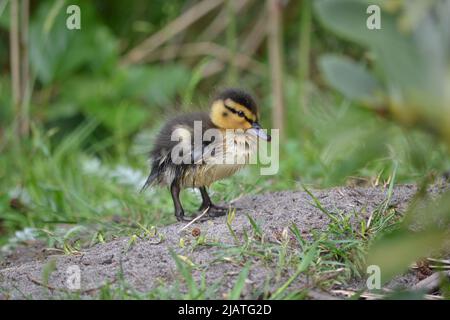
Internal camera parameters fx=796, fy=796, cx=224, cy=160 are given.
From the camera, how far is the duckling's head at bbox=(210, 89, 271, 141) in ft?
10.9

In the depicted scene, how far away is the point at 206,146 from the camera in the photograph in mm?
3219

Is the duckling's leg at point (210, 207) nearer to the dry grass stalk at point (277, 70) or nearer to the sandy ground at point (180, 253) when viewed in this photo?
the sandy ground at point (180, 253)

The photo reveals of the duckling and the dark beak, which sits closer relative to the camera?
the duckling

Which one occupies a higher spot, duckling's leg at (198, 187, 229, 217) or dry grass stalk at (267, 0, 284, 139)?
dry grass stalk at (267, 0, 284, 139)

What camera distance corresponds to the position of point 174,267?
2531 mm

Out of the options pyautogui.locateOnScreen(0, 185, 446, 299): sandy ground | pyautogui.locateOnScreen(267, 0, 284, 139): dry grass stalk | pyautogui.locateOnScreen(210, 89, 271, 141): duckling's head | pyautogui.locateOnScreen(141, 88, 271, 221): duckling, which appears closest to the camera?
pyautogui.locateOnScreen(0, 185, 446, 299): sandy ground

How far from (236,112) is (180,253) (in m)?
0.88

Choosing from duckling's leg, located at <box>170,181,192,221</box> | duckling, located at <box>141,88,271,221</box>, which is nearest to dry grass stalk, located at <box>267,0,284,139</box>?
duckling, located at <box>141,88,271,221</box>

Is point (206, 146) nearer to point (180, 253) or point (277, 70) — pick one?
point (180, 253)

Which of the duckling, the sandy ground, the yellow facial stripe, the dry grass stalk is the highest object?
the dry grass stalk

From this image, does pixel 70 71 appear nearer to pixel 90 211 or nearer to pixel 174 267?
pixel 90 211

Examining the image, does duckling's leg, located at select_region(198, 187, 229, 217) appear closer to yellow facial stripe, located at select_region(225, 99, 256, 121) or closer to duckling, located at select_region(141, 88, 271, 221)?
duckling, located at select_region(141, 88, 271, 221)

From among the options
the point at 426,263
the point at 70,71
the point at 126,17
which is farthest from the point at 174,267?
the point at 126,17
